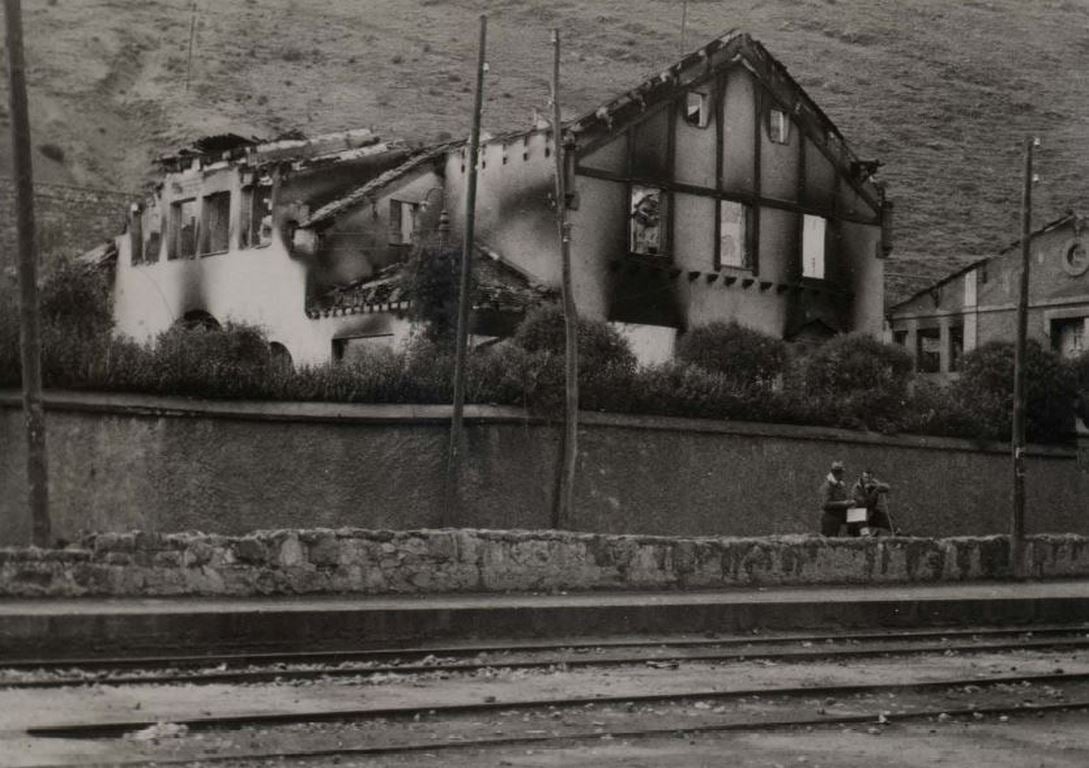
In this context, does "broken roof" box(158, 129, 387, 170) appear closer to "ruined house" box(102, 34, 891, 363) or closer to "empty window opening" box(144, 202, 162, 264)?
"ruined house" box(102, 34, 891, 363)

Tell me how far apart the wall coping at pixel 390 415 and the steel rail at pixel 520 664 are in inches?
397

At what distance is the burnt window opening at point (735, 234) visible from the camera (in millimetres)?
42562

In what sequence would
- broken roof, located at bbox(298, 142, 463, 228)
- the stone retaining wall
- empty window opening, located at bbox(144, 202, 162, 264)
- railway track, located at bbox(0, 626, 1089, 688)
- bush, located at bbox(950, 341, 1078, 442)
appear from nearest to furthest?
railway track, located at bbox(0, 626, 1089, 688) < the stone retaining wall < bush, located at bbox(950, 341, 1078, 442) < broken roof, located at bbox(298, 142, 463, 228) < empty window opening, located at bbox(144, 202, 162, 264)

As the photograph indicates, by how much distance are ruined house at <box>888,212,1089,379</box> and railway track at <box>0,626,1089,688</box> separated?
24.2 meters

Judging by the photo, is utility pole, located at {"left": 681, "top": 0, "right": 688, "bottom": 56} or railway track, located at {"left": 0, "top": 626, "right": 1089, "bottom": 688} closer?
railway track, located at {"left": 0, "top": 626, "right": 1089, "bottom": 688}

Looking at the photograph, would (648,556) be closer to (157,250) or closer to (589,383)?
Result: (589,383)

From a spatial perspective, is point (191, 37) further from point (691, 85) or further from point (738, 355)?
point (738, 355)

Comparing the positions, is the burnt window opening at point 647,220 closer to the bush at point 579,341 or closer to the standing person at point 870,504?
the bush at point 579,341

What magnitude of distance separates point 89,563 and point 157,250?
27256 mm

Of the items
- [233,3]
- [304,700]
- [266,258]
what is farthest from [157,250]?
[233,3]

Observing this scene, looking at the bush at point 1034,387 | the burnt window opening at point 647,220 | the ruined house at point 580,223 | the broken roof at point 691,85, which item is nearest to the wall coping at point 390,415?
the bush at point 1034,387

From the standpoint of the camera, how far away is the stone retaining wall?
1898 cm

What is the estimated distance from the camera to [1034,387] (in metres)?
36.1

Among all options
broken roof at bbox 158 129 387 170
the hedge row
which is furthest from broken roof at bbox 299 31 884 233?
the hedge row
